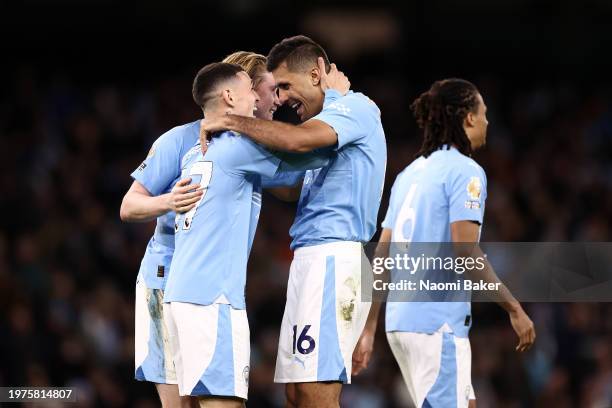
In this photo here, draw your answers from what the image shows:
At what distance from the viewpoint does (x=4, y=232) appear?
11.6 meters

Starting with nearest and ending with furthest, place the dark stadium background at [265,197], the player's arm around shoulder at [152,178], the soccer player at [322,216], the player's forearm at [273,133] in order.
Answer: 1. the player's forearm at [273,133]
2. the soccer player at [322,216]
3. the player's arm around shoulder at [152,178]
4. the dark stadium background at [265,197]

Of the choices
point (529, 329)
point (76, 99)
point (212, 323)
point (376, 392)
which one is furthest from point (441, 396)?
point (76, 99)

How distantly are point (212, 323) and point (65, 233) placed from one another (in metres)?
7.38

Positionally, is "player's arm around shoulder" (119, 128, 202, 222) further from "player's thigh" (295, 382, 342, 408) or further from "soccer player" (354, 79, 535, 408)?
"soccer player" (354, 79, 535, 408)

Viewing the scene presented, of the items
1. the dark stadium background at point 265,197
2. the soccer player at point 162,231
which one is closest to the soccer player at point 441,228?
the soccer player at point 162,231

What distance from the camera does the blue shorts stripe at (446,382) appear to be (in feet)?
18.7

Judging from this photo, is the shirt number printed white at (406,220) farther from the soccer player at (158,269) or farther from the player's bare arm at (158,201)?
the player's bare arm at (158,201)

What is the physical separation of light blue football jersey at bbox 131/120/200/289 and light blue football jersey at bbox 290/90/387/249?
0.72m

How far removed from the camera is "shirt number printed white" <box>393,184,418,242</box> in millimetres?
5992

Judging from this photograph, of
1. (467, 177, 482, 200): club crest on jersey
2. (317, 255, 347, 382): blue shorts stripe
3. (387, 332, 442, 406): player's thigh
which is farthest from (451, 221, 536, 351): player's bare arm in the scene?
(317, 255, 347, 382): blue shorts stripe

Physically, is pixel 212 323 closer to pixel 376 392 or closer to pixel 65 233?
pixel 376 392

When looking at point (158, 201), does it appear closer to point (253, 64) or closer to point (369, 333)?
point (253, 64)

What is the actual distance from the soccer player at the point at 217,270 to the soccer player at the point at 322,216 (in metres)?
0.15

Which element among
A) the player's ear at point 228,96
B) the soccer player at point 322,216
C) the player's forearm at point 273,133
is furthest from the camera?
the player's ear at point 228,96
